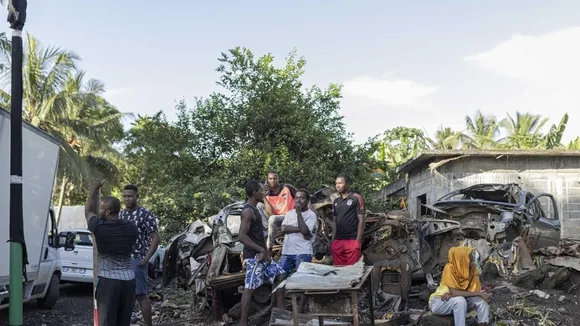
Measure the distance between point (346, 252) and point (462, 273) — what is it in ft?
5.70

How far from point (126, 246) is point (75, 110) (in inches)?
871

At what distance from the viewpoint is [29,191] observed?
717 centimetres

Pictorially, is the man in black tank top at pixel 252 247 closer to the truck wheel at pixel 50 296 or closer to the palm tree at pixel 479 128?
the truck wheel at pixel 50 296

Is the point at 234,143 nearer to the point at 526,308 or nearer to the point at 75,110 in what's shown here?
the point at 526,308

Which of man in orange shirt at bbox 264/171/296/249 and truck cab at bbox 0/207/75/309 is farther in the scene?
man in orange shirt at bbox 264/171/296/249

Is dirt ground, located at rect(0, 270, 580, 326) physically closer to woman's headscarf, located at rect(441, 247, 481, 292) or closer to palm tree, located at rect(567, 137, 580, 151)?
woman's headscarf, located at rect(441, 247, 481, 292)

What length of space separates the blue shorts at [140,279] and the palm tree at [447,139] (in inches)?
962

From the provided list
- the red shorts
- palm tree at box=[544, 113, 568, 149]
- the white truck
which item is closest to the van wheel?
the white truck

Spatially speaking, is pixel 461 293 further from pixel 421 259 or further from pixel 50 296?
pixel 50 296

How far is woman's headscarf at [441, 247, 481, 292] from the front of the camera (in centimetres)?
676

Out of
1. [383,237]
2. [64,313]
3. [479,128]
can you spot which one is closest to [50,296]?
[64,313]

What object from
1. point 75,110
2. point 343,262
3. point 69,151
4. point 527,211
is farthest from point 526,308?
point 75,110

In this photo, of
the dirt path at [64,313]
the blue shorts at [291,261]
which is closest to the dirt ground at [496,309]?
the dirt path at [64,313]

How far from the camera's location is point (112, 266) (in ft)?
17.4
